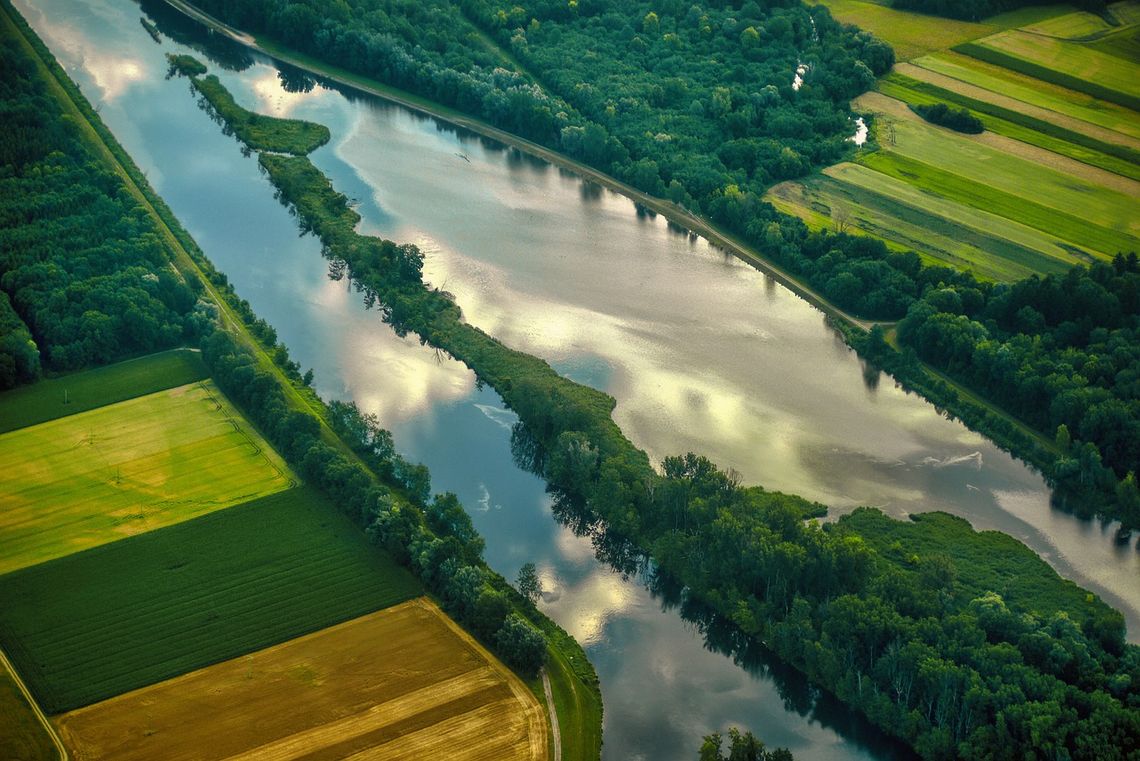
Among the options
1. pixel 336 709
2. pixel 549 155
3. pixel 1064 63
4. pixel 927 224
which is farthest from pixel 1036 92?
pixel 336 709

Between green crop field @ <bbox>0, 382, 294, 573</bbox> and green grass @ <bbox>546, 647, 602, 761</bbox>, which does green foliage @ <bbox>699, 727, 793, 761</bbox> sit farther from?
green crop field @ <bbox>0, 382, 294, 573</bbox>

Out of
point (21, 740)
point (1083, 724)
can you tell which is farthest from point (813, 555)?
point (21, 740)

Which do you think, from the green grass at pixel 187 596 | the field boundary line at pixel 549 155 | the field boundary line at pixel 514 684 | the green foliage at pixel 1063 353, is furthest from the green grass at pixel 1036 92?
the green grass at pixel 187 596

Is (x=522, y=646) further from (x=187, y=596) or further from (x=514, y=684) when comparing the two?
(x=187, y=596)

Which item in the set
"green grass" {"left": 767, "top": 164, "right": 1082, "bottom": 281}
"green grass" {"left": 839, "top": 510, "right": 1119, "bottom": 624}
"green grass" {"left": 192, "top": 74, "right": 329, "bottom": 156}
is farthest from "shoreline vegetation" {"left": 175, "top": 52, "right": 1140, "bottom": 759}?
"green grass" {"left": 192, "top": 74, "right": 329, "bottom": 156}

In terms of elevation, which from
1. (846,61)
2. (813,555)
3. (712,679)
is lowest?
(712,679)

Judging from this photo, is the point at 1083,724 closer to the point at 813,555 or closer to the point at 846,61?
the point at 813,555
